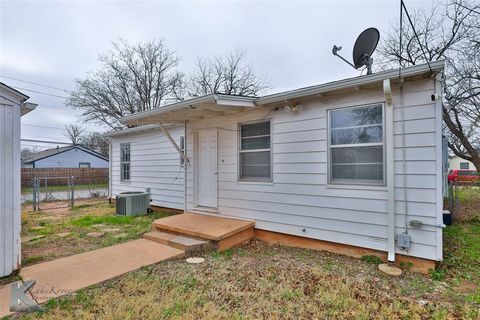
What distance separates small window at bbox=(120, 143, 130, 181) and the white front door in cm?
440

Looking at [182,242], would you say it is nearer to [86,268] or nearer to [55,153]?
[86,268]

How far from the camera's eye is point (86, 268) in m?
3.53

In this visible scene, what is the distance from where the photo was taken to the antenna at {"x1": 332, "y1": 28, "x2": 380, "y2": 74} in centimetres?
418

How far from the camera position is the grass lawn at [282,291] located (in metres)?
2.44

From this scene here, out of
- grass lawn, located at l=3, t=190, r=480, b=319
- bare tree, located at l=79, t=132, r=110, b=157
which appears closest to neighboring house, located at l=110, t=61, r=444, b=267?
grass lawn, located at l=3, t=190, r=480, b=319

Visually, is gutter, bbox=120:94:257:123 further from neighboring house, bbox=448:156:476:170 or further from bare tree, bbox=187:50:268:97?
neighboring house, bbox=448:156:476:170

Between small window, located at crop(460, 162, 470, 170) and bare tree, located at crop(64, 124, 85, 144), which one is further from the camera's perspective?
bare tree, located at crop(64, 124, 85, 144)

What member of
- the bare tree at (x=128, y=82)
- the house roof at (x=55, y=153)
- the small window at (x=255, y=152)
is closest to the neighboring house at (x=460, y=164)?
the bare tree at (x=128, y=82)

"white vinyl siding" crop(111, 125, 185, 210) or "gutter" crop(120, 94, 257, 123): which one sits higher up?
"gutter" crop(120, 94, 257, 123)

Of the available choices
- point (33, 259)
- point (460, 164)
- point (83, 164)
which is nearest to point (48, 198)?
point (33, 259)

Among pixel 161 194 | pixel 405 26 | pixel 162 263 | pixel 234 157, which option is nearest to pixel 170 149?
pixel 161 194

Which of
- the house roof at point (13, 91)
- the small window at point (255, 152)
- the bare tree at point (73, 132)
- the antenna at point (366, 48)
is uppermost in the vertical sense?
the bare tree at point (73, 132)

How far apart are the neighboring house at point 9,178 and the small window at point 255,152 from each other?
3.60m

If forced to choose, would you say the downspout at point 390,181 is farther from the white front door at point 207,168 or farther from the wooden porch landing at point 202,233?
the white front door at point 207,168
